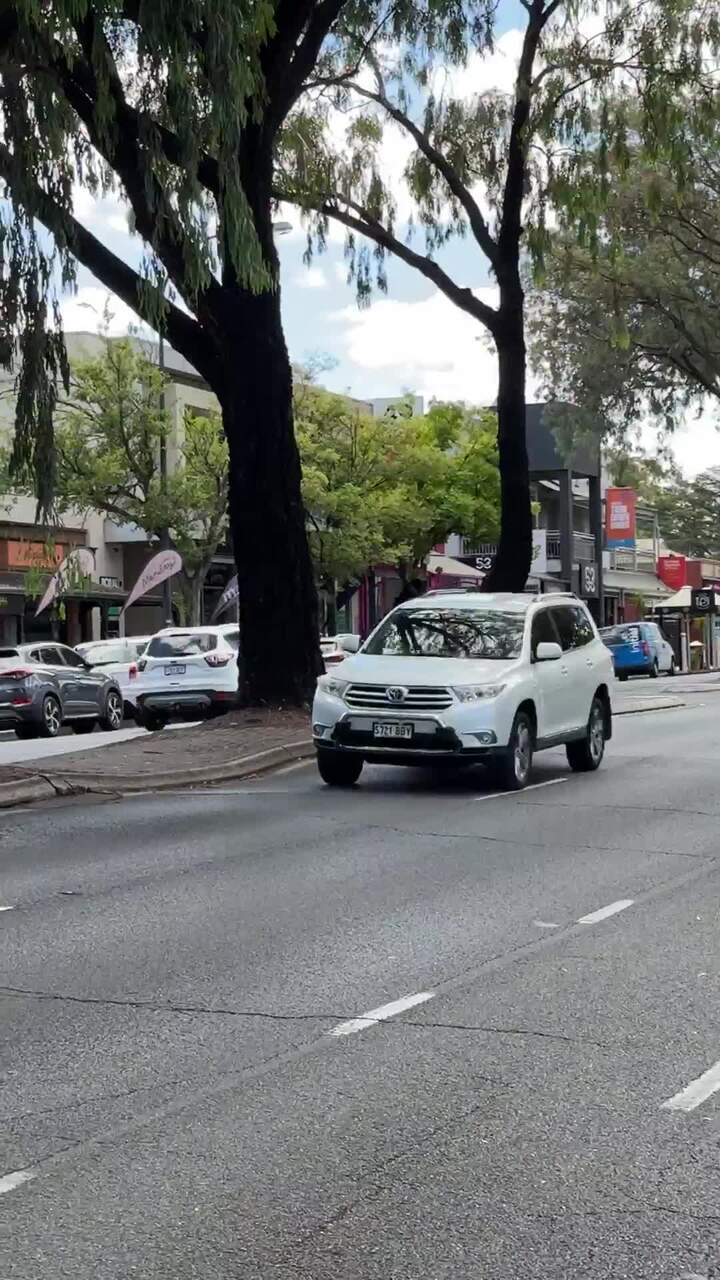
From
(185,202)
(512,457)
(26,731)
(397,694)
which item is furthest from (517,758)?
(26,731)

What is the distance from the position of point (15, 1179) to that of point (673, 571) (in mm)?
78570

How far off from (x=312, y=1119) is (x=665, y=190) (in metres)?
32.0

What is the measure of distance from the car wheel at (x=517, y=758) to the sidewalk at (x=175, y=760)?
2.87m

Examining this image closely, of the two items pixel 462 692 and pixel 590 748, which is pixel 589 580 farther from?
pixel 462 692

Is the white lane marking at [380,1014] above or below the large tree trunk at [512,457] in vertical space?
below

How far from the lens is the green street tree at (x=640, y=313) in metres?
35.9

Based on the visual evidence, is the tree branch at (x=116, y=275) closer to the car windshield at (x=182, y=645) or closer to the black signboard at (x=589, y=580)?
the car windshield at (x=182, y=645)

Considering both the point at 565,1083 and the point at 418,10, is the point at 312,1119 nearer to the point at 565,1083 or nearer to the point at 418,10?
the point at 565,1083

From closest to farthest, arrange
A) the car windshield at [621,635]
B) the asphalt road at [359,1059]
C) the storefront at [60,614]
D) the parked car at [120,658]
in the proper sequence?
the asphalt road at [359,1059] < the parked car at [120,658] < the storefront at [60,614] < the car windshield at [621,635]

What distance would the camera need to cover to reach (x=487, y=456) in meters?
52.1

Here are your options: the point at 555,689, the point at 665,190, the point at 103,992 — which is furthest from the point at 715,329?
the point at 103,992

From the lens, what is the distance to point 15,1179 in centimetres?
455

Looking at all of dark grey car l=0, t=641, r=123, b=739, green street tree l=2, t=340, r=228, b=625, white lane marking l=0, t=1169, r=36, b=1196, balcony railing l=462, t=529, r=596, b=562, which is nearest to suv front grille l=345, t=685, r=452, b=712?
white lane marking l=0, t=1169, r=36, b=1196

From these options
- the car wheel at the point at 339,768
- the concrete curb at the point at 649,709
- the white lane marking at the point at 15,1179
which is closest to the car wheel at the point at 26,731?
the concrete curb at the point at 649,709
